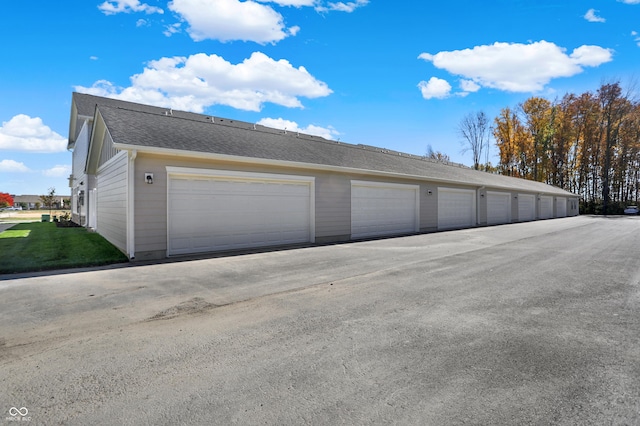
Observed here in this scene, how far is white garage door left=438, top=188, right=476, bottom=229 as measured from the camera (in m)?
16.8

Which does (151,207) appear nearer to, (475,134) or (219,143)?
(219,143)

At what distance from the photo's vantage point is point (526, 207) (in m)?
25.6

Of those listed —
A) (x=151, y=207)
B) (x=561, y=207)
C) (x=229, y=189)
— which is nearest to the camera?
(x=151, y=207)

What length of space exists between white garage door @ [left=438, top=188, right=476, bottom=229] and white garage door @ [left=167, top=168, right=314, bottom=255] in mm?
8790

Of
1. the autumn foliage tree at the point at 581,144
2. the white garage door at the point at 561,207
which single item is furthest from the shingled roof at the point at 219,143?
the autumn foliage tree at the point at 581,144

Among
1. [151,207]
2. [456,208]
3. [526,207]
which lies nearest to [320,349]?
[151,207]

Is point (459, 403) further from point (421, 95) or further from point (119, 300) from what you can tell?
point (421, 95)

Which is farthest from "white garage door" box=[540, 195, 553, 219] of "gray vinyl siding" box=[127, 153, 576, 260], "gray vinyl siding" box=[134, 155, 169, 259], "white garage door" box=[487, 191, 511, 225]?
"gray vinyl siding" box=[134, 155, 169, 259]

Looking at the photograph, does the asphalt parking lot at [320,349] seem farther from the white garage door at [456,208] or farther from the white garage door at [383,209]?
the white garage door at [456,208]

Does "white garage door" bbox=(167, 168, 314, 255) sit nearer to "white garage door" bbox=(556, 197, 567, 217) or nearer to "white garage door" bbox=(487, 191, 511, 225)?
"white garage door" bbox=(487, 191, 511, 225)

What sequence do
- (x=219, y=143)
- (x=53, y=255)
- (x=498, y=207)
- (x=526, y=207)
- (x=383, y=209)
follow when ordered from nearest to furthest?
(x=53, y=255)
(x=219, y=143)
(x=383, y=209)
(x=498, y=207)
(x=526, y=207)

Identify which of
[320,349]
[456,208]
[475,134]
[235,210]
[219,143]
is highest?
[475,134]

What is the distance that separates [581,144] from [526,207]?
21.8 m

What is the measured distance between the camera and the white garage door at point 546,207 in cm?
2839
